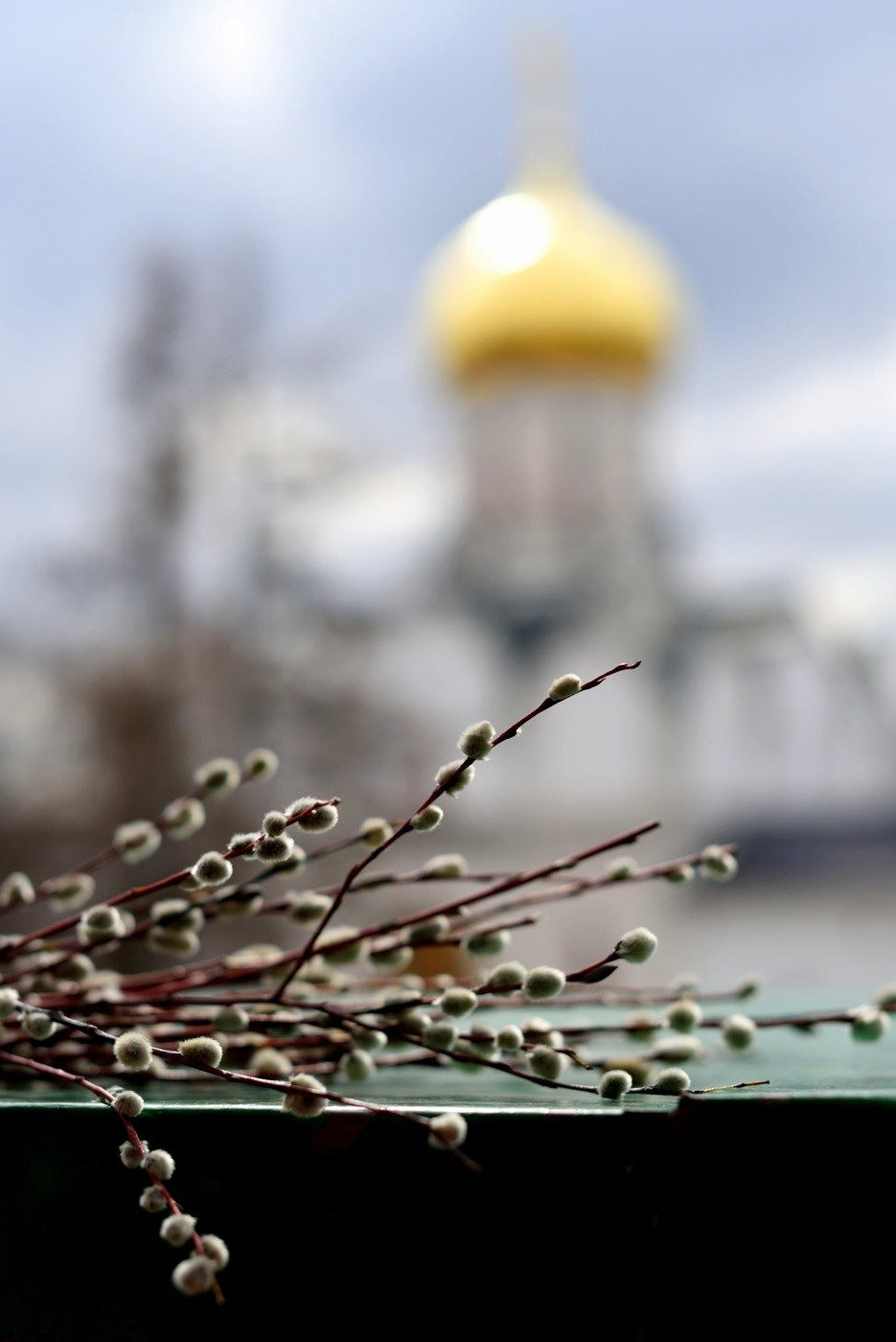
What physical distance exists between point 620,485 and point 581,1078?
11069 mm

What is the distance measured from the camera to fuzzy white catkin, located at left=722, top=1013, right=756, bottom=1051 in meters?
0.64

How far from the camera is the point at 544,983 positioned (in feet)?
1.68

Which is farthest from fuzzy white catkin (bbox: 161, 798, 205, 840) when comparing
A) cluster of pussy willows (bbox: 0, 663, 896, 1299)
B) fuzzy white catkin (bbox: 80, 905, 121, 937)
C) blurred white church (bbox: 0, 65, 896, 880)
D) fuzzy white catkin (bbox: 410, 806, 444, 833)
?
blurred white church (bbox: 0, 65, 896, 880)

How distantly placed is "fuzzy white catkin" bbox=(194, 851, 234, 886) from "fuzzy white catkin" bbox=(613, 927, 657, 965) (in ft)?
0.41

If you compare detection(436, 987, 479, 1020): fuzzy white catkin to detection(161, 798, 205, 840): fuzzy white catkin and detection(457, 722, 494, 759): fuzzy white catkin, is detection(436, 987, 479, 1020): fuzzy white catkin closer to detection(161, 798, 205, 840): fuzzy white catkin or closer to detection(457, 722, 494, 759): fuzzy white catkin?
detection(457, 722, 494, 759): fuzzy white catkin

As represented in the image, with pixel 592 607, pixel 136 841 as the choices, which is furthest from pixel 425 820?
pixel 592 607

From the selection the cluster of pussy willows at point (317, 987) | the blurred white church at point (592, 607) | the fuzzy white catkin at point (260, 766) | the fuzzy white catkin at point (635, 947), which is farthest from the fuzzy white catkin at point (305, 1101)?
the blurred white church at point (592, 607)

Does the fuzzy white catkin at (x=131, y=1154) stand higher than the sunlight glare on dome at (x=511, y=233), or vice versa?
the sunlight glare on dome at (x=511, y=233)

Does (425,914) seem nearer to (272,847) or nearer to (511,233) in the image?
(272,847)

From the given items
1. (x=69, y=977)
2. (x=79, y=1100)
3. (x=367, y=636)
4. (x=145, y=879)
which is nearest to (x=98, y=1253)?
(x=79, y=1100)

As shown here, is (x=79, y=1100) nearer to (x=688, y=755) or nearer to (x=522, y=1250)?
(x=522, y=1250)

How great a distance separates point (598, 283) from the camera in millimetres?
10484

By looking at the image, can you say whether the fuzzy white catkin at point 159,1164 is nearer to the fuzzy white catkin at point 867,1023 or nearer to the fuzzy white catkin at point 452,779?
the fuzzy white catkin at point 452,779

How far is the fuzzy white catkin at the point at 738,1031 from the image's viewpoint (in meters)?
0.64
